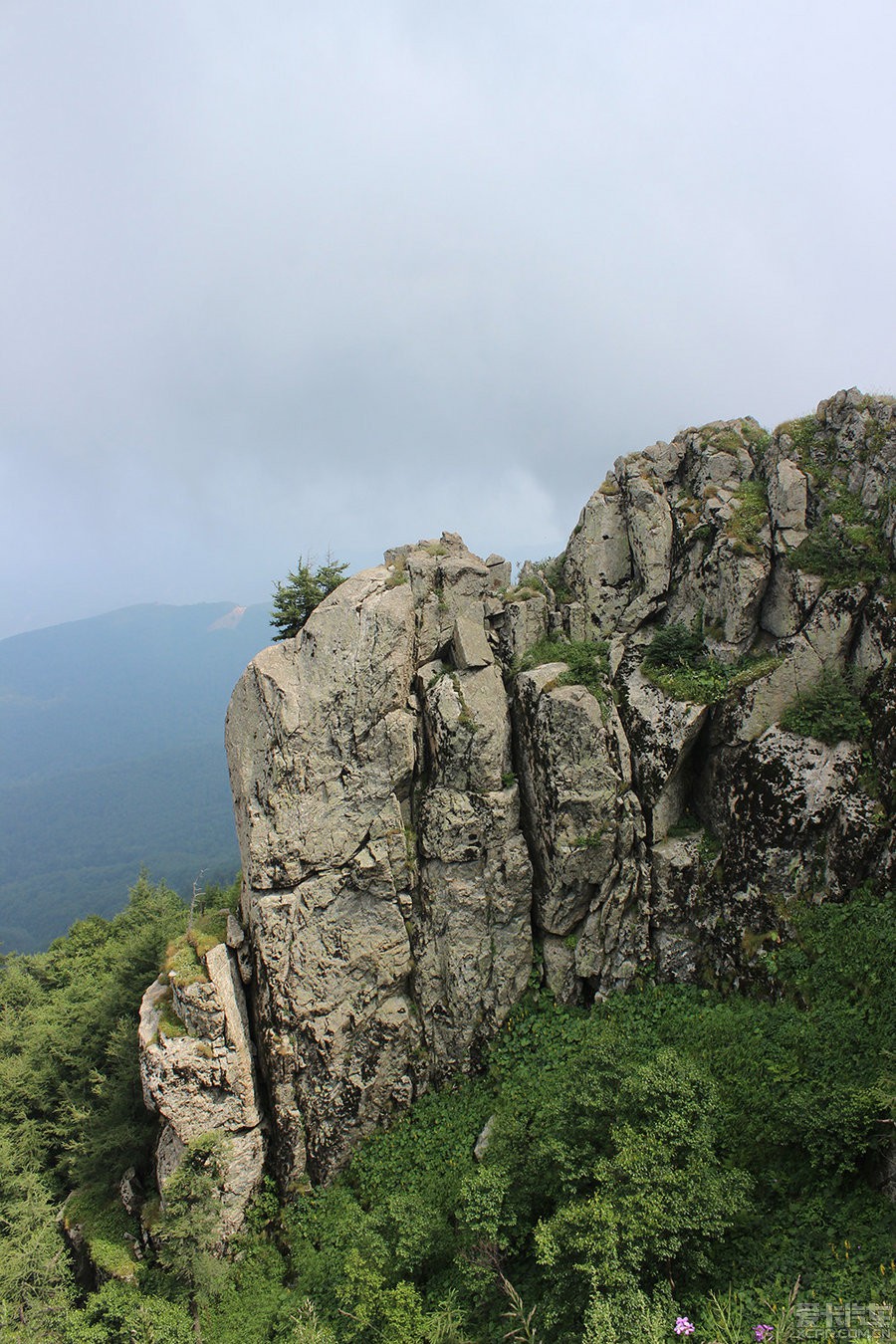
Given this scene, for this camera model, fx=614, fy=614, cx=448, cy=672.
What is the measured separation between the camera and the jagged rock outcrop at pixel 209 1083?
1812cm

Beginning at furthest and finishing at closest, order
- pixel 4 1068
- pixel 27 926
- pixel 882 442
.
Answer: pixel 27 926, pixel 4 1068, pixel 882 442

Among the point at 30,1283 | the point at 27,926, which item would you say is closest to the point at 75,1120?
the point at 30,1283

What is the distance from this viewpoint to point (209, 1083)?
18.4 m

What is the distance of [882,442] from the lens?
709 inches

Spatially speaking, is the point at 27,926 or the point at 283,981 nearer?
the point at 283,981

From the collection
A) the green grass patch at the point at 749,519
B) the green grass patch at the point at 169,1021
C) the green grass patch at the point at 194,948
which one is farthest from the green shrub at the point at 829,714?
the green grass patch at the point at 169,1021

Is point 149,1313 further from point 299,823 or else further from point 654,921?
point 654,921

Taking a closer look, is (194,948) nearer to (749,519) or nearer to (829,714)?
(829,714)

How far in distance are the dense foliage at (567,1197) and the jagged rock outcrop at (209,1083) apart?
2.63 ft

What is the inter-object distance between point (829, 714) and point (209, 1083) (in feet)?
68.2

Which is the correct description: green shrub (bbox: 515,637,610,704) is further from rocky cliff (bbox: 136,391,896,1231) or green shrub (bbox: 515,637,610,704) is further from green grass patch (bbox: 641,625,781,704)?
green grass patch (bbox: 641,625,781,704)

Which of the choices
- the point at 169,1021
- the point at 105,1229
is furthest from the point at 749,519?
the point at 105,1229

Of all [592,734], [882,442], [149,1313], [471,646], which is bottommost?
[149,1313]

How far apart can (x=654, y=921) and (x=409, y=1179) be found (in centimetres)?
1008
